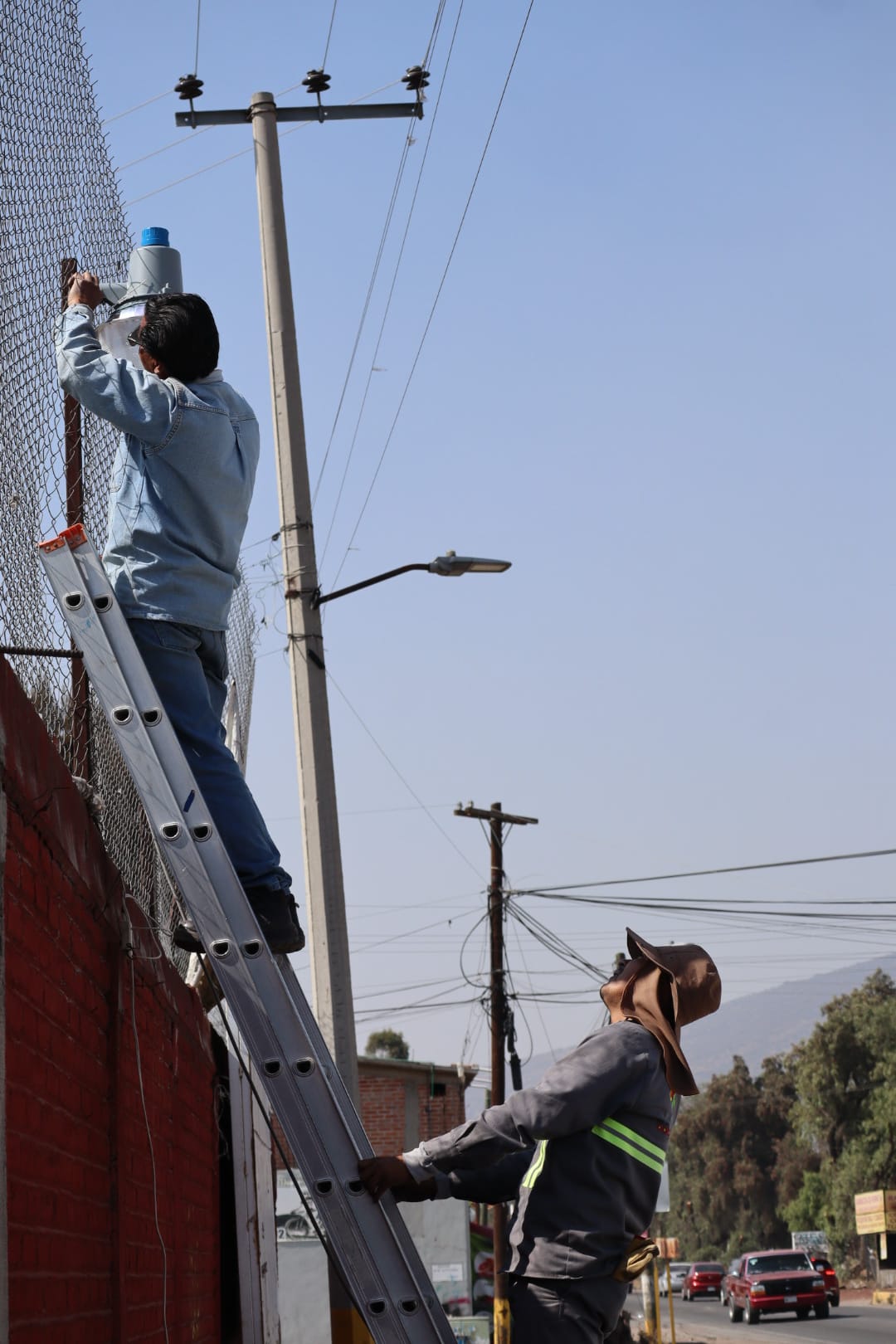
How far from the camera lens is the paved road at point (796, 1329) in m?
31.3

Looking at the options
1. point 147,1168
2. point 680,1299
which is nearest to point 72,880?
point 147,1168

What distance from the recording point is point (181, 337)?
421 cm

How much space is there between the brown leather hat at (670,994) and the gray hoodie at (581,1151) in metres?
0.04

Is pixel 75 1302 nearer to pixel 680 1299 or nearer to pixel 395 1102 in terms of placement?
pixel 395 1102

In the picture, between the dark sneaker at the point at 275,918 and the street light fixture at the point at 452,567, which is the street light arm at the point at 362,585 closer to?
the street light fixture at the point at 452,567

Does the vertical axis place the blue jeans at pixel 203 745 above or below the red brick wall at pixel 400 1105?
above

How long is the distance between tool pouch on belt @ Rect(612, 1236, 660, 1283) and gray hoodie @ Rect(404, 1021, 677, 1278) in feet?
0.05

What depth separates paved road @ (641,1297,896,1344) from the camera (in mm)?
31297

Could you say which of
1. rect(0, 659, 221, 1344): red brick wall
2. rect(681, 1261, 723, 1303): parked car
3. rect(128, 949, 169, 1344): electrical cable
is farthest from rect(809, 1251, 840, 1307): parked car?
rect(0, 659, 221, 1344): red brick wall

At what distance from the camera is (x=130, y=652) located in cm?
375

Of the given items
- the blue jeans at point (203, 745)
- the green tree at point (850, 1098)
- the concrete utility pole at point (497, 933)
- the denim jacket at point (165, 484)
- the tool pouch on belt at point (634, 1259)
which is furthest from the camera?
the green tree at point (850, 1098)

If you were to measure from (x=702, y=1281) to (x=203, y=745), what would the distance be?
222 feet

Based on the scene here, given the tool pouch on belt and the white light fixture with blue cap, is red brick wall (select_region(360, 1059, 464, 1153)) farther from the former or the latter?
the tool pouch on belt

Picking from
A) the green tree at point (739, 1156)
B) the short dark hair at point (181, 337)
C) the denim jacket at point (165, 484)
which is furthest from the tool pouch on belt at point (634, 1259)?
the green tree at point (739, 1156)
